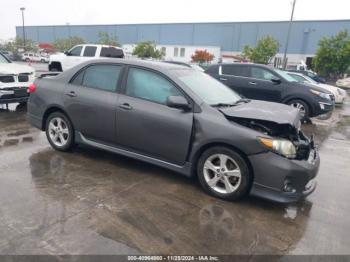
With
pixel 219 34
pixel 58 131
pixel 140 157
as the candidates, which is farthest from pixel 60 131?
pixel 219 34

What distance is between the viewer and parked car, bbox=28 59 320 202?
360 cm

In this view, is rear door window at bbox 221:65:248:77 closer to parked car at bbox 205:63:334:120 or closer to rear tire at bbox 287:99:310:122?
parked car at bbox 205:63:334:120

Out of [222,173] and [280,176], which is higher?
[280,176]

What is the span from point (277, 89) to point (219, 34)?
57.1m

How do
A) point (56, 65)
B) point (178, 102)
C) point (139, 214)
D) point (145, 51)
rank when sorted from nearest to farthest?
point (139, 214), point (178, 102), point (56, 65), point (145, 51)

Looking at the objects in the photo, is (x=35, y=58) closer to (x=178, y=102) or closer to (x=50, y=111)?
(x=50, y=111)

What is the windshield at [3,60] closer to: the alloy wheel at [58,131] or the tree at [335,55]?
the alloy wheel at [58,131]

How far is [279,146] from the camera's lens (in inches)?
140

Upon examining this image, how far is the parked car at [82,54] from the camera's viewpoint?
15.1m

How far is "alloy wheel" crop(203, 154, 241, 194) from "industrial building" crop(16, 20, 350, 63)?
177 feet

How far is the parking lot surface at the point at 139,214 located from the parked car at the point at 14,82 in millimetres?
3725

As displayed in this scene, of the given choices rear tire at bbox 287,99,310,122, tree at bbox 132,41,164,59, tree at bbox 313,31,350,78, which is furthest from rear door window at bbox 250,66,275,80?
tree at bbox 132,41,164,59

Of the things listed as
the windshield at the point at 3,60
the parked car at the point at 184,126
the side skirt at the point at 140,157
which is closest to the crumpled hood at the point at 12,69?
the windshield at the point at 3,60

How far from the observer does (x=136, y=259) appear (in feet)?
8.87
